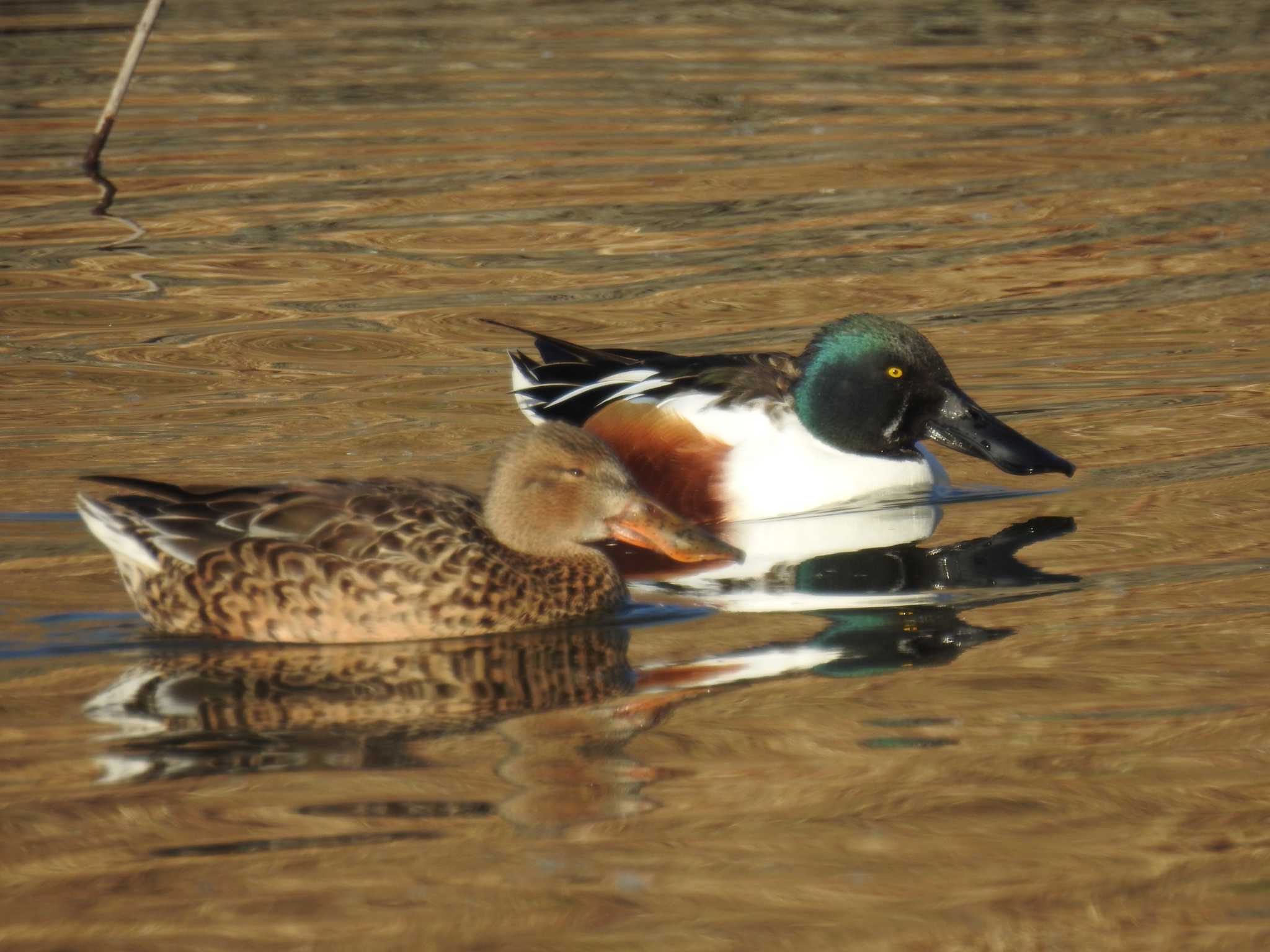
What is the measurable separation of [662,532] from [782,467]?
71.5 inches

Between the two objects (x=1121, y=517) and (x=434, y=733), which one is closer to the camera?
(x=434, y=733)

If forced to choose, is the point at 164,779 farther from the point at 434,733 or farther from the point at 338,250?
the point at 338,250

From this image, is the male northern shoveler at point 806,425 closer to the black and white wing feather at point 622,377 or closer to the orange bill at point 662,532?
the black and white wing feather at point 622,377

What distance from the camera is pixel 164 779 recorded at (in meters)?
5.22

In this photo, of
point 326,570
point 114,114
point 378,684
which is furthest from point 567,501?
point 114,114

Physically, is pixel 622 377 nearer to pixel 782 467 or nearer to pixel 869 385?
pixel 782 467

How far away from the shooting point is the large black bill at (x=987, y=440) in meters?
8.06

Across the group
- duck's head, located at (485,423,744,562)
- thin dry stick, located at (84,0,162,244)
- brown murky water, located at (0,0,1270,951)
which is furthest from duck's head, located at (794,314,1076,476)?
thin dry stick, located at (84,0,162,244)

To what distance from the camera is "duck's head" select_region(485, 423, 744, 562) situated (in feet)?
21.9

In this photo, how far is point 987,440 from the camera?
8203mm

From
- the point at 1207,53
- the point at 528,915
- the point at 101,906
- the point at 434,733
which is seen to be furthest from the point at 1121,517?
the point at 1207,53

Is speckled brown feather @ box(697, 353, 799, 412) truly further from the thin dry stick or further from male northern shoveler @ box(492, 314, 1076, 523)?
the thin dry stick

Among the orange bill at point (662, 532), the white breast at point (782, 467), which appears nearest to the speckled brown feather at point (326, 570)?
the orange bill at point (662, 532)

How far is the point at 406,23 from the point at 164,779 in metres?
A: 15.7
